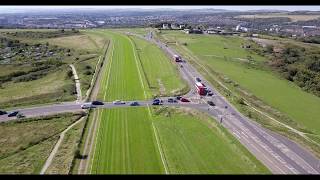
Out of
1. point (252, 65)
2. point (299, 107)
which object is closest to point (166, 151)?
point (299, 107)

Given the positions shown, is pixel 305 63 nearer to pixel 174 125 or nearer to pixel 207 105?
pixel 207 105

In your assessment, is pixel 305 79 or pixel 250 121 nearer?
pixel 250 121

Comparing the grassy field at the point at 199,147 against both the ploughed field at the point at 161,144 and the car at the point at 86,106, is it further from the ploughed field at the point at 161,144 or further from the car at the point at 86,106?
the car at the point at 86,106

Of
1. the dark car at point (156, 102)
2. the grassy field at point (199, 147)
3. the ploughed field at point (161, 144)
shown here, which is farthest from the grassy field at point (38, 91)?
the grassy field at point (199, 147)

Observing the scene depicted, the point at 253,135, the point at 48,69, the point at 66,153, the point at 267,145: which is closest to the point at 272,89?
the point at 253,135

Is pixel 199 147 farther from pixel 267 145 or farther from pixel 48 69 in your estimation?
pixel 48 69
